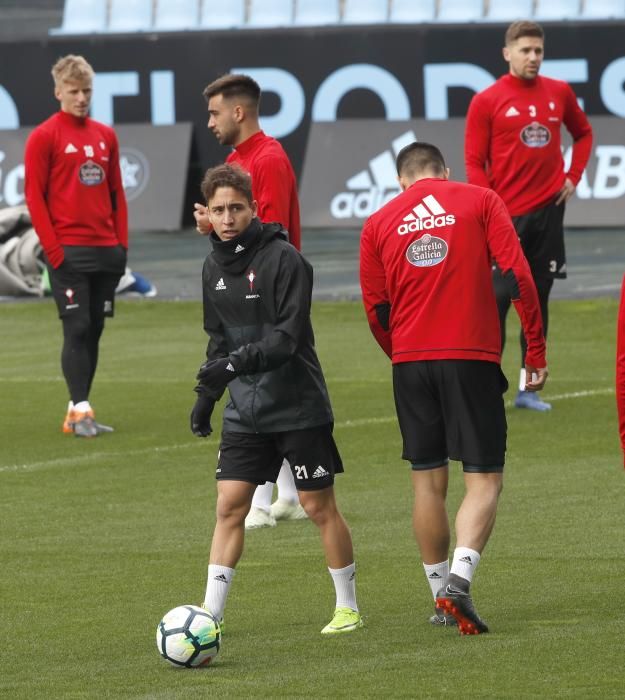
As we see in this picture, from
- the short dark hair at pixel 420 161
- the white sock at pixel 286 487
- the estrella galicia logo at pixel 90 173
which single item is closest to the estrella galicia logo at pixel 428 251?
the short dark hair at pixel 420 161

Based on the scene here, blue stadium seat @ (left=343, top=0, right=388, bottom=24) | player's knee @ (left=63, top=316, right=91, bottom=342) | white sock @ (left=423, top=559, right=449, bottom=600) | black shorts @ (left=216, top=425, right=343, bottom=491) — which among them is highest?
black shorts @ (left=216, top=425, right=343, bottom=491)

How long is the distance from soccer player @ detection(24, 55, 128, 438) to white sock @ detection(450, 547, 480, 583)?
235 inches

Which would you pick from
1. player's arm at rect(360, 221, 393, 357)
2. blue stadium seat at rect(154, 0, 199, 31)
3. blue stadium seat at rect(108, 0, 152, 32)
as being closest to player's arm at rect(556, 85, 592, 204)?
player's arm at rect(360, 221, 393, 357)

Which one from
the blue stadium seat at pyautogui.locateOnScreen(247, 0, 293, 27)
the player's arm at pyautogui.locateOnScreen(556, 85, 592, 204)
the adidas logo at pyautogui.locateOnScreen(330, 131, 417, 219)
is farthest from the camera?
the blue stadium seat at pyautogui.locateOnScreen(247, 0, 293, 27)

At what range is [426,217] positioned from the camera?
7141 millimetres

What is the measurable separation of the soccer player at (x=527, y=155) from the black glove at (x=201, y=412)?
20.4 ft

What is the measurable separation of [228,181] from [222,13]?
27905mm

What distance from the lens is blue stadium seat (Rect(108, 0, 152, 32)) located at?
114 feet

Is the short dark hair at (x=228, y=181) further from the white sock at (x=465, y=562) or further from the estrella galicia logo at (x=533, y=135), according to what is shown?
the estrella galicia logo at (x=533, y=135)

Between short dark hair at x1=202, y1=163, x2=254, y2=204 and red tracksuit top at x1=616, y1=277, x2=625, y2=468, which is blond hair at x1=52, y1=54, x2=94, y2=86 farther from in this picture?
red tracksuit top at x1=616, y1=277, x2=625, y2=468

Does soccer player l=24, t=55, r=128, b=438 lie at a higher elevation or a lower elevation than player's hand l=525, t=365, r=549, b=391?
lower

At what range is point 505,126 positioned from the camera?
42.6ft

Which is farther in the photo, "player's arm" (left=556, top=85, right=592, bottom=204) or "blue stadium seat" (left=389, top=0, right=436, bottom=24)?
"blue stadium seat" (left=389, top=0, right=436, bottom=24)

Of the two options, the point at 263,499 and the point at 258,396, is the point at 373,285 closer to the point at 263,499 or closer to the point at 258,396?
the point at 258,396
